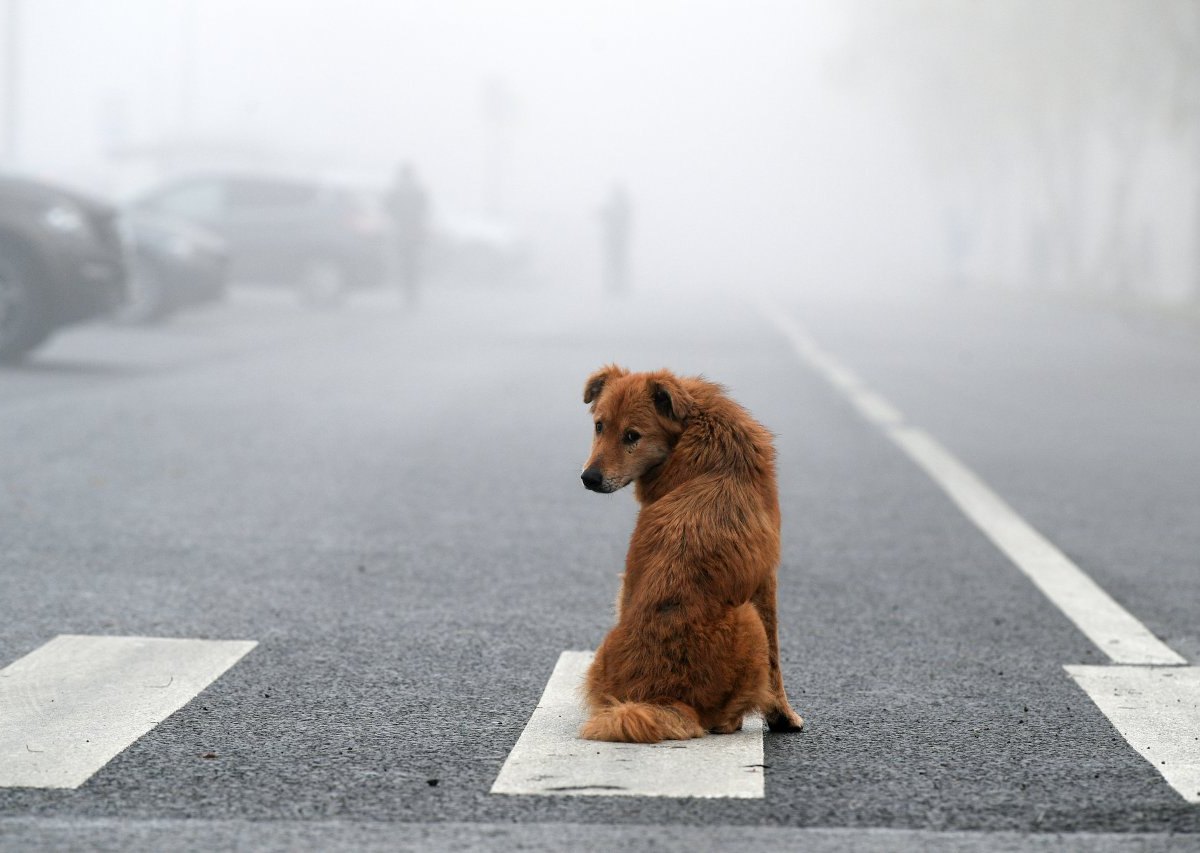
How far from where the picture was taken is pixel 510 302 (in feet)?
102

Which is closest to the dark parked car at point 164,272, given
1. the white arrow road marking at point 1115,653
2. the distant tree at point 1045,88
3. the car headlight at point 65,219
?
the car headlight at point 65,219

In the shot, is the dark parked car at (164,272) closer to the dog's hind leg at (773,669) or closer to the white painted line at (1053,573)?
the white painted line at (1053,573)

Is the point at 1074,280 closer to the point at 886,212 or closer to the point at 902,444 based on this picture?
the point at 902,444

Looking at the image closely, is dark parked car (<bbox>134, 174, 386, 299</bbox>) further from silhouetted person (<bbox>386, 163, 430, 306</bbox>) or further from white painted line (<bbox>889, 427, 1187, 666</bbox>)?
white painted line (<bbox>889, 427, 1187, 666</bbox>)

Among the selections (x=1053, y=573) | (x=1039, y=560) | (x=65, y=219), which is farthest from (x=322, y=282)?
(x=1053, y=573)

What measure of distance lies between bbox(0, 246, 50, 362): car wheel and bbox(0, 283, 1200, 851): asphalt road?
0.38 m

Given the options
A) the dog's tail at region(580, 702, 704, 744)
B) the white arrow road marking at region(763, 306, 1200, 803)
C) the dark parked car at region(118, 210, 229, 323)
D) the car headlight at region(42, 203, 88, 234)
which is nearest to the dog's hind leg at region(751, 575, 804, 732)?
the dog's tail at region(580, 702, 704, 744)

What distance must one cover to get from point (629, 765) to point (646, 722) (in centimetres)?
10

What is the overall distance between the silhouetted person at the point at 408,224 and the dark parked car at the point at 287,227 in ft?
5.57

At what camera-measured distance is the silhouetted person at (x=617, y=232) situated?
116 feet

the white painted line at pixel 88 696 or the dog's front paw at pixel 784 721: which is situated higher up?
the dog's front paw at pixel 784 721

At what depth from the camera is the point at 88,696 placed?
4301 mm

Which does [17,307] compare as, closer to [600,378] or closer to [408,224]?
[600,378]

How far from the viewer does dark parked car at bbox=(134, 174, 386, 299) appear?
81.4 feet
